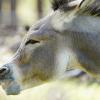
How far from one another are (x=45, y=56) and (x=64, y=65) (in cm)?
14

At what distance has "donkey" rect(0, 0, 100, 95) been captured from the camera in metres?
2.95

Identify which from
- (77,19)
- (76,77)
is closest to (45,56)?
(77,19)

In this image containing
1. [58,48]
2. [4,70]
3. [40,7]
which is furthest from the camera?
[40,7]

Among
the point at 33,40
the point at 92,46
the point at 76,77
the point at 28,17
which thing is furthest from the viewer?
the point at 28,17

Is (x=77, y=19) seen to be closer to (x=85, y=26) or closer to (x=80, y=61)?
(x=85, y=26)

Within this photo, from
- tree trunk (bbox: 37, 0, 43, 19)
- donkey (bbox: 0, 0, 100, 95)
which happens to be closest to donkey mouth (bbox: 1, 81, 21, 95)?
donkey (bbox: 0, 0, 100, 95)

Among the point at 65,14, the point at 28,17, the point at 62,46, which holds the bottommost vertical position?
the point at 28,17

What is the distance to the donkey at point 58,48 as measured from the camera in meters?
2.95

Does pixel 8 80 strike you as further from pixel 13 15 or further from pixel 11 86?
pixel 13 15

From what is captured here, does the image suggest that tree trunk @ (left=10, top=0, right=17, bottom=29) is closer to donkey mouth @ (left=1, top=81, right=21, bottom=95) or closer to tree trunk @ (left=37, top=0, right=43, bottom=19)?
tree trunk @ (left=37, top=0, right=43, bottom=19)

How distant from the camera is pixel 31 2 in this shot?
11891 mm

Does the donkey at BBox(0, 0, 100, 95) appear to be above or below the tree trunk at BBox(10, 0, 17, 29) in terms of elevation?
above

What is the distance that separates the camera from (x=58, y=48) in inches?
121

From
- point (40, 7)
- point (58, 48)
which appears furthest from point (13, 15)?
point (58, 48)
